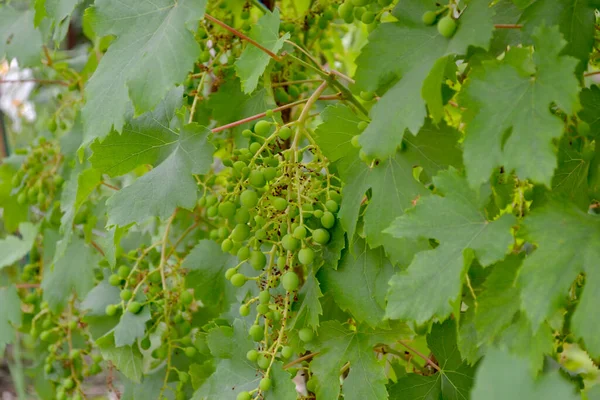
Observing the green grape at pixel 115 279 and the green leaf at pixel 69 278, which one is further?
the green leaf at pixel 69 278

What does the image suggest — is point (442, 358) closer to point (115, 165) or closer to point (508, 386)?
point (508, 386)

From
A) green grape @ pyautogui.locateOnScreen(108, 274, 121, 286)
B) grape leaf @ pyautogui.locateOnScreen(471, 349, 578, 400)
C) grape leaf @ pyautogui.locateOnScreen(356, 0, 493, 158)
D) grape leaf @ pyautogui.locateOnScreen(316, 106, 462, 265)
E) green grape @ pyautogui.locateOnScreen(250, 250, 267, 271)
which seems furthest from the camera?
green grape @ pyautogui.locateOnScreen(108, 274, 121, 286)

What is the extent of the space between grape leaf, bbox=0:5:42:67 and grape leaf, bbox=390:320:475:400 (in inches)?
48.9

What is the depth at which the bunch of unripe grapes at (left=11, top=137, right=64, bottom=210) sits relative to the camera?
1780 mm

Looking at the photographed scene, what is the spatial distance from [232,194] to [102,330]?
0.60 m

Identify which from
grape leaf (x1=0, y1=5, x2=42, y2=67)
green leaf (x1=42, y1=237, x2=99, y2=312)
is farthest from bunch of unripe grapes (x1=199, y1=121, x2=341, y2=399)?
grape leaf (x1=0, y1=5, x2=42, y2=67)

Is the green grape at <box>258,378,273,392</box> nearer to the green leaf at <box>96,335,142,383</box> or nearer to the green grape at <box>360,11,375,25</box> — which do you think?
the green leaf at <box>96,335,142,383</box>

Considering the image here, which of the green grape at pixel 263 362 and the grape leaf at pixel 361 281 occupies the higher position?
the grape leaf at pixel 361 281

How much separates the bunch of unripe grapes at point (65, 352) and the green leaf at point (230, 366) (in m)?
0.56

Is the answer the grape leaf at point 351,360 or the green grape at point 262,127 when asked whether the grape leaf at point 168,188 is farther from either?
the grape leaf at point 351,360

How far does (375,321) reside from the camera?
107cm

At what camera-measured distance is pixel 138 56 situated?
3.47 ft

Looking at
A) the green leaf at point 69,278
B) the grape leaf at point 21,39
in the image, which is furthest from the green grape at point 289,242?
the grape leaf at point 21,39

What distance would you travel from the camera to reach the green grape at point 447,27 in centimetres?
90
